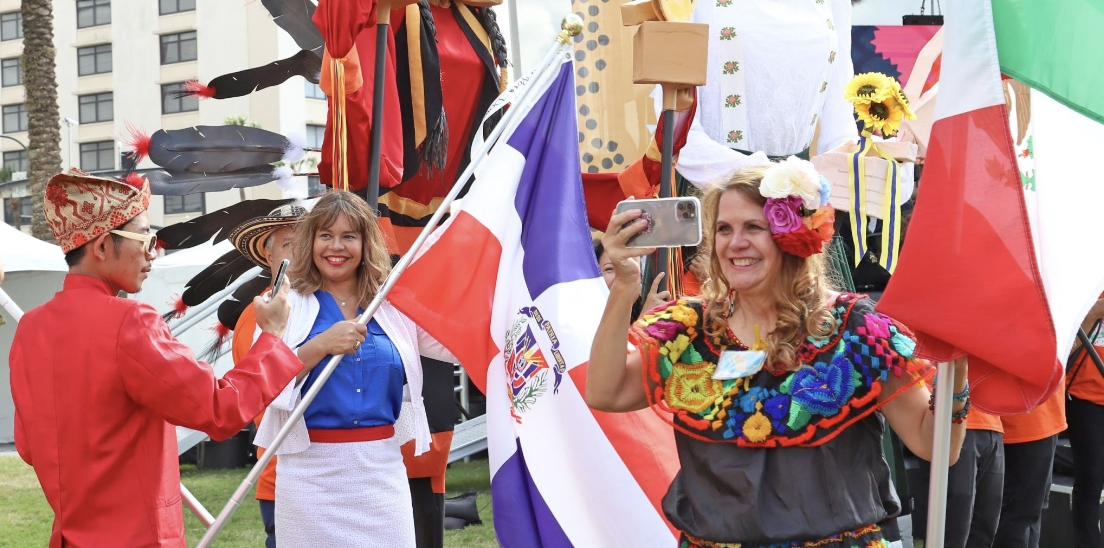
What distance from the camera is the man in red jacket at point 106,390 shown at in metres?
2.79

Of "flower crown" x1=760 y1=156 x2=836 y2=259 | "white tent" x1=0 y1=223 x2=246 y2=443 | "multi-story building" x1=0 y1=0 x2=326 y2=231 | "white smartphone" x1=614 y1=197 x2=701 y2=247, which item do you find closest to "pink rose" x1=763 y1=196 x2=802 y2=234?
"flower crown" x1=760 y1=156 x2=836 y2=259

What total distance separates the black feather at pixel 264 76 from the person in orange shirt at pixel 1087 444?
3.68 meters

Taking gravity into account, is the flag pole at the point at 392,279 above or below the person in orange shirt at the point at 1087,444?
above

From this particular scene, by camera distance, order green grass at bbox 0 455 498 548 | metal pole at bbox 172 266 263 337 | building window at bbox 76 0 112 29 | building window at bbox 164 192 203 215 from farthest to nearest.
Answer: building window at bbox 76 0 112 29 → building window at bbox 164 192 203 215 → green grass at bbox 0 455 498 548 → metal pole at bbox 172 266 263 337

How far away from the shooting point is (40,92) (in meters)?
14.1

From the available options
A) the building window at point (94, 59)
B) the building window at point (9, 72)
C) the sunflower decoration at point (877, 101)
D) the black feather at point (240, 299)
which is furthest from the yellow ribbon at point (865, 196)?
the building window at point (9, 72)

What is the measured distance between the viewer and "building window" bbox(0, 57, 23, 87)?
42688mm

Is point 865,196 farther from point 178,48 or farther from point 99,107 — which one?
point 99,107

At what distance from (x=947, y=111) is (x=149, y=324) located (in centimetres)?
196

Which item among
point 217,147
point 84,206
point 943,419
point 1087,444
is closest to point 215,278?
point 217,147

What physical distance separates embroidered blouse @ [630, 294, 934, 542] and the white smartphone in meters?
0.33

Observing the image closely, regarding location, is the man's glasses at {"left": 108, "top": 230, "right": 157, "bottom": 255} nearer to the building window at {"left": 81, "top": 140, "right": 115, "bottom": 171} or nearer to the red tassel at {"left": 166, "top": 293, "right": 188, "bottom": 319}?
the red tassel at {"left": 166, "top": 293, "right": 188, "bottom": 319}

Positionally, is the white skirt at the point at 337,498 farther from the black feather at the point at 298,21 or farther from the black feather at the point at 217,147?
the black feather at the point at 298,21

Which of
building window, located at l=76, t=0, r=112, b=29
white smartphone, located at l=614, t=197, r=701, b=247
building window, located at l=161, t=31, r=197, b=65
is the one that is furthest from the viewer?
building window, located at l=76, t=0, r=112, b=29
